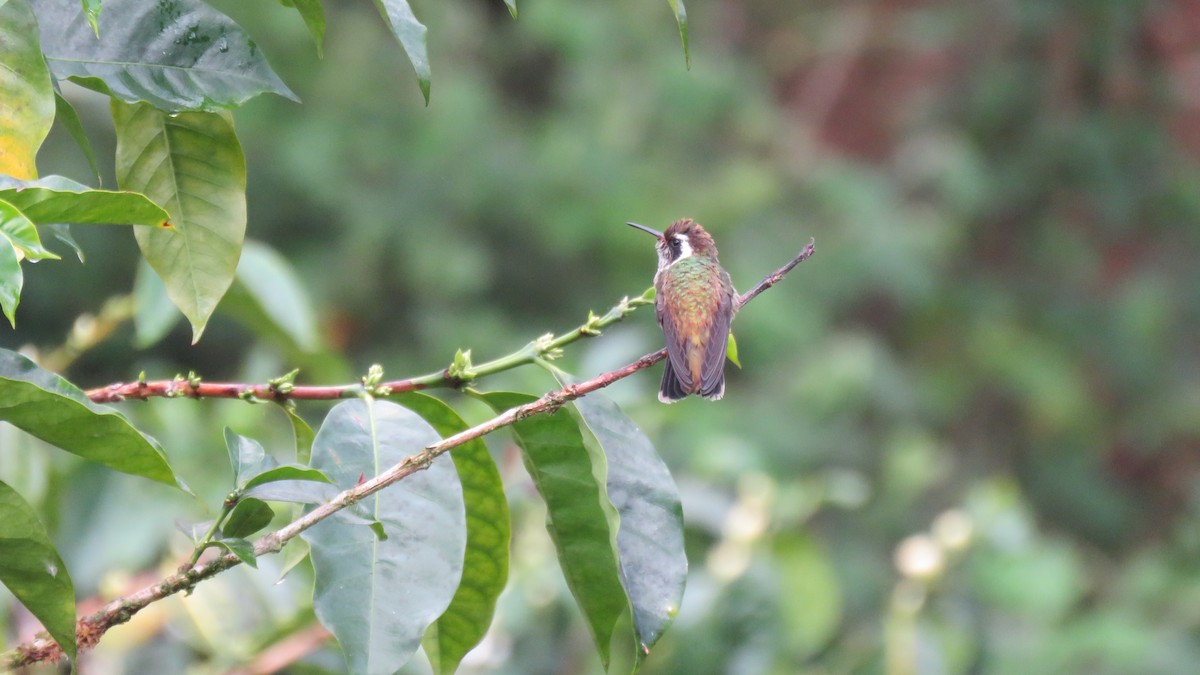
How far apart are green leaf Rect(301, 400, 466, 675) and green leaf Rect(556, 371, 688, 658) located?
141 mm

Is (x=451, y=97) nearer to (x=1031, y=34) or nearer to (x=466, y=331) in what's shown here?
(x=466, y=331)

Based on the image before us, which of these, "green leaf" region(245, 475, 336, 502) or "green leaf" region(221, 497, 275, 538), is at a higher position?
"green leaf" region(245, 475, 336, 502)

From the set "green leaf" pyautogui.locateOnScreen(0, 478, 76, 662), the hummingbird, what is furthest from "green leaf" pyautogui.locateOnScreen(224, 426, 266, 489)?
the hummingbird

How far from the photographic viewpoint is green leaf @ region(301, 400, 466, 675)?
3.20 feet

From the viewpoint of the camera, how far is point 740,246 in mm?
7004

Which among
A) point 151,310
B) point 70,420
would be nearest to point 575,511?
point 70,420

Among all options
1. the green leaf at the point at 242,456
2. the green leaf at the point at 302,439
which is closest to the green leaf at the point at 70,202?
the green leaf at the point at 242,456

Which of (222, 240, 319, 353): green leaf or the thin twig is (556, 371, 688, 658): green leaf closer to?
the thin twig

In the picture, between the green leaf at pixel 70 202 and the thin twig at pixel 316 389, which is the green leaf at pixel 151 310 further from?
the green leaf at pixel 70 202

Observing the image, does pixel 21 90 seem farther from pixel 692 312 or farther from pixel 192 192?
pixel 692 312

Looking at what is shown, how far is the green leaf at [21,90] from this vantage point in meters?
0.98

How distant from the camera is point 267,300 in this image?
76.4 inches

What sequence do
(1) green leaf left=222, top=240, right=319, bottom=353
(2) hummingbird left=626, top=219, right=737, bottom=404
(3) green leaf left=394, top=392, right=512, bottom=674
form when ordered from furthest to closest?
(1) green leaf left=222, top=240, right=319, bottom=353, (2) hummingbird left=626, top=219, right=737, bottom=404, (3) green leaf left=394, top=392, right=512, bottom=674

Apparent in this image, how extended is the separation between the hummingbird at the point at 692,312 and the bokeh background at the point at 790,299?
18.1 inches
